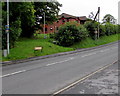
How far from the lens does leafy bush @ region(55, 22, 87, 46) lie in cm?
3041

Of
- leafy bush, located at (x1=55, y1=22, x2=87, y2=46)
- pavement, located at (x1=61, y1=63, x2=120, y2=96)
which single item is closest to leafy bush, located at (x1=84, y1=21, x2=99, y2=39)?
leafy bush, located at (x1=55, y1=22, x2=87, y2=46)

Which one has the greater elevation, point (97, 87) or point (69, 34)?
point (69, 34)

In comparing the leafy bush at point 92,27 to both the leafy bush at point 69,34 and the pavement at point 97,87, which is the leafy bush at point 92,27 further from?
the pavement at point 97,87

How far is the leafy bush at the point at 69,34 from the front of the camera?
30.4 metres

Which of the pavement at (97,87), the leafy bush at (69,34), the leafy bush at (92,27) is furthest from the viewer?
the leafy bush at (92,27)

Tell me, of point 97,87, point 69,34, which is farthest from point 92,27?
point 97,87

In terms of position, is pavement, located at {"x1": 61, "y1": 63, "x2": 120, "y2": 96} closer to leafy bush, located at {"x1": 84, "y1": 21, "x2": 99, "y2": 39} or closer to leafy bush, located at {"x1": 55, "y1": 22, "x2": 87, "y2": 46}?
leafy bush, located at {"x1": 55, "y1": 22, "x2": 87, "y2": 46}

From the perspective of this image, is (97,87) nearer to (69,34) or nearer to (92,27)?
(69,34)

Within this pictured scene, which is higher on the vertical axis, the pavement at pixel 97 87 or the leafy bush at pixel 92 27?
the leafy bush at pixel 92 27

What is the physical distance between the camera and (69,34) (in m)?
30.5

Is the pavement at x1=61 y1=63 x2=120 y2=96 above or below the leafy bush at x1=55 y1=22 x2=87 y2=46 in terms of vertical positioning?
below

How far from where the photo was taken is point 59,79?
9055mm

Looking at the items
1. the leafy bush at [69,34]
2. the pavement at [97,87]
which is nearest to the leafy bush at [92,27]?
the leafy bush at [69,34]

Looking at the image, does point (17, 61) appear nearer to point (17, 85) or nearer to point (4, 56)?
point (4, 56)
